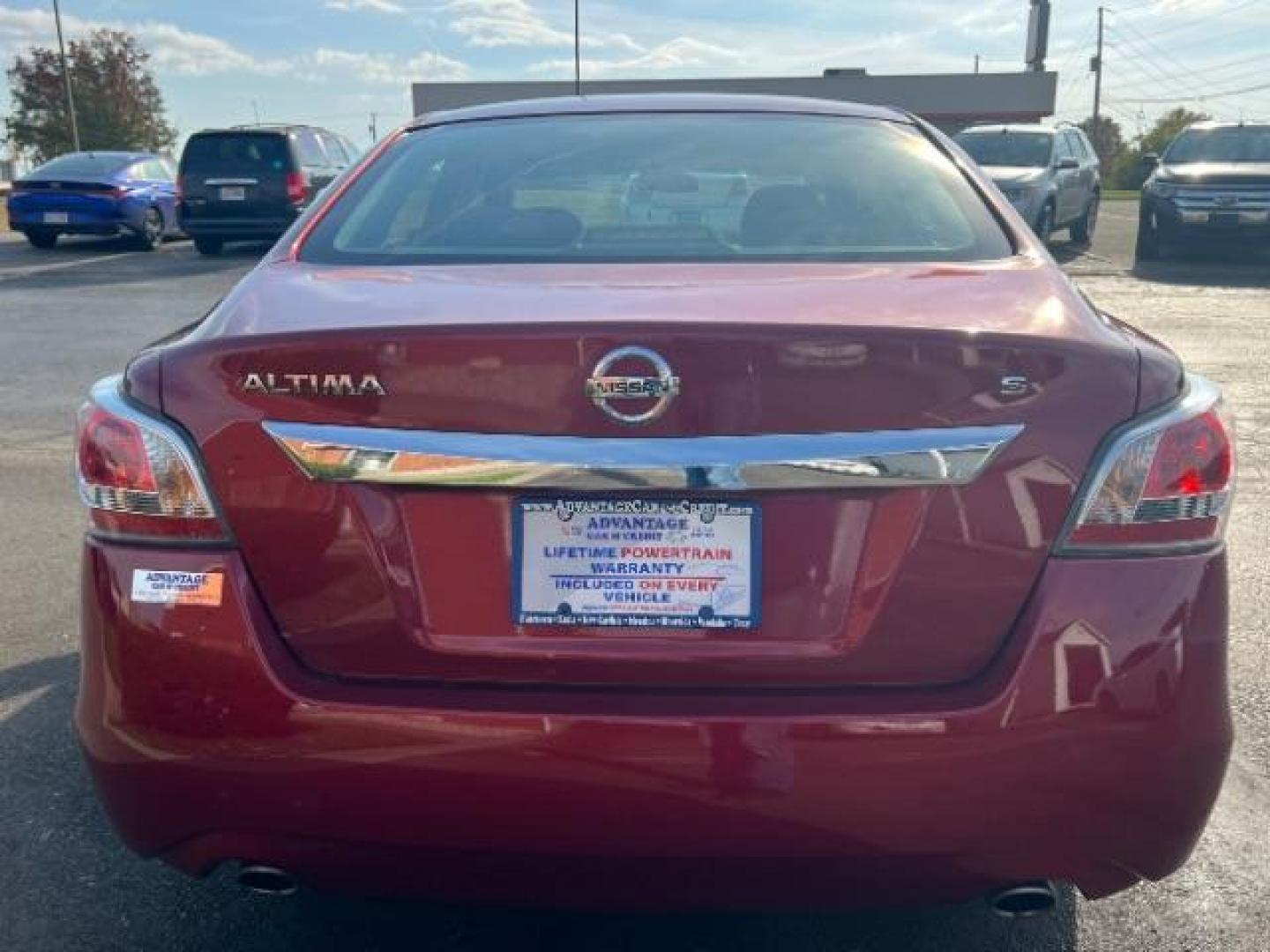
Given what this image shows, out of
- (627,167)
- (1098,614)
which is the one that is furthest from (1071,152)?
(1098,614)

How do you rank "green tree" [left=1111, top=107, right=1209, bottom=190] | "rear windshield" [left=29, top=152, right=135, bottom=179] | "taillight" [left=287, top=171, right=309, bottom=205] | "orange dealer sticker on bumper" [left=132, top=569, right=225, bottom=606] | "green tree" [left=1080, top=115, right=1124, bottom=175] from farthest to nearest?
"green tree" [left=1080, top=115, right=1124, bottom=175] → "green tree" [left=1111, top=107, right=1209, bottom=190] → "rear windshield" [left=29, top=152, right=135, bottom=179] → "taillight" [left=287, top=171, right=309, bottom=205] → "orange dealer sticker on bumper" [left=132, top=569, right=225, bottom=606]

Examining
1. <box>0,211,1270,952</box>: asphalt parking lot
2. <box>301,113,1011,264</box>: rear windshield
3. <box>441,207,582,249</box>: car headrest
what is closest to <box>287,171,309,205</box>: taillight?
<box>0,211,1270,952</box>: asphalt parking lot

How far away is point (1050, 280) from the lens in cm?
236

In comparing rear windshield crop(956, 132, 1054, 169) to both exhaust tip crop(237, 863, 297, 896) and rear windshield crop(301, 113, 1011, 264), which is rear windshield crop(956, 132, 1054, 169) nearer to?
rear windshield crop(301, 113, 1011, 264)

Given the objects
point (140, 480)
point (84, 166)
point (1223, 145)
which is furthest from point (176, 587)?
point (84, 166)

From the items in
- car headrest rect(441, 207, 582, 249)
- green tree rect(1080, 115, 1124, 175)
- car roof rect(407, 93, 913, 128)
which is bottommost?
green tree rect(1080, 115, 1124, 175)

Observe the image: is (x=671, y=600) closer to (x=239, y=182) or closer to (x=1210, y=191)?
(x=1210, y=191)

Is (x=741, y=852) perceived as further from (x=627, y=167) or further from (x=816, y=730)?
(x=627, y=167)

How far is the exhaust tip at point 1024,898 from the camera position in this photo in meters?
2.06

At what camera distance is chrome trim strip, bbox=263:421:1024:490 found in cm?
189

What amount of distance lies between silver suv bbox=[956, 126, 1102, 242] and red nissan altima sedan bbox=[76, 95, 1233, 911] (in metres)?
14.5

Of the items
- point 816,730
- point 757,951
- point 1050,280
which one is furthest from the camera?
point 757,951

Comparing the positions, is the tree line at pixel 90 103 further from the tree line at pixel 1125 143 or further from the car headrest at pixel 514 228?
the car headrest at pixel 514 228

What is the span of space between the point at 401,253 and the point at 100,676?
3.19ft
